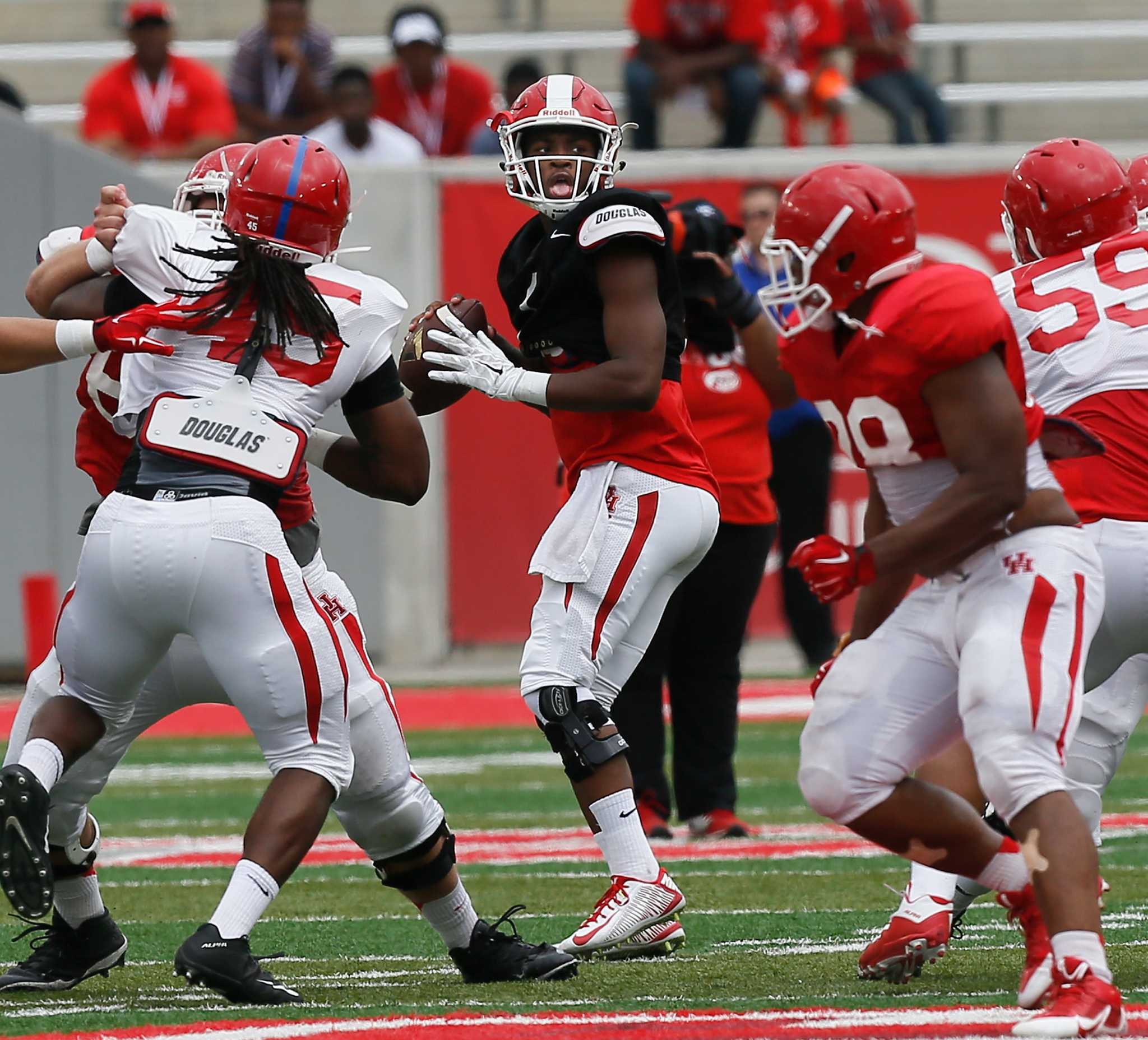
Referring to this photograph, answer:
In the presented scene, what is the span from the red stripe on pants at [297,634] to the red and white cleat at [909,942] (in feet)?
3.85

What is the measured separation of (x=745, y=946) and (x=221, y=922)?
4.40 feet

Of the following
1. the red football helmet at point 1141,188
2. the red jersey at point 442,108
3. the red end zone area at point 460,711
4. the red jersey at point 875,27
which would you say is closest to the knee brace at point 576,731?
the red football helmet at point 1141,188

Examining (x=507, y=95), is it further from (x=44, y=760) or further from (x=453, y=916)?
(x=44, y=760)

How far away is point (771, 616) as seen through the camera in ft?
41.7

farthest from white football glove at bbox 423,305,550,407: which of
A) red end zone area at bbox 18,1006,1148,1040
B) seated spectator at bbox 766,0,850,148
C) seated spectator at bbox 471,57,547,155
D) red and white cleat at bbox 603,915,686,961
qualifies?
seated spectator at bbox 766,0,850,148

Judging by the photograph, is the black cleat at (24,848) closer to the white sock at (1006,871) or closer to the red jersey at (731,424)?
the white sock at (1006,871)

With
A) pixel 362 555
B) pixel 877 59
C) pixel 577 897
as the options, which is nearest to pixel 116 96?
pixel 362 555

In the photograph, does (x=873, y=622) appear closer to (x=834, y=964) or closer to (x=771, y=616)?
(x=834, y=964)

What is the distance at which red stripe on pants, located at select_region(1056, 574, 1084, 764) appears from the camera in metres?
3.42

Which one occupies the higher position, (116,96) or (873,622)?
(116,96)

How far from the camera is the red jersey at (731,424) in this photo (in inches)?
255

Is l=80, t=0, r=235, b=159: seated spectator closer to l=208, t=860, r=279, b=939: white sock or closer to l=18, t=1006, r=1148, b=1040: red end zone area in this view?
l=208, t=860, r=279, b=939: white sock

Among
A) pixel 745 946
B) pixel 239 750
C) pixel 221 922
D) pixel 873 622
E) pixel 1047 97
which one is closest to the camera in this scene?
pixel 221 922

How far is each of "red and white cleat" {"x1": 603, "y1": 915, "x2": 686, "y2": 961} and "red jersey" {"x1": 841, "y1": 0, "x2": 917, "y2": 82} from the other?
10066 mm
